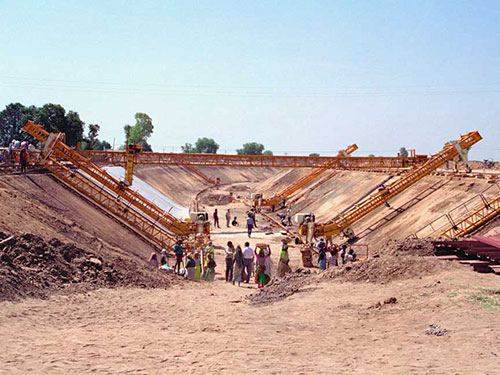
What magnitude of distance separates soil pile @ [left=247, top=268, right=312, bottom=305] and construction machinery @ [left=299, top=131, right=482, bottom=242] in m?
17.4

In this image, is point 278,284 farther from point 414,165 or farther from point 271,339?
point 414,165

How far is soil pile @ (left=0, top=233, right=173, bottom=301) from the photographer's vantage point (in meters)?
12.1

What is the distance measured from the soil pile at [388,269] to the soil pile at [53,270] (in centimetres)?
501

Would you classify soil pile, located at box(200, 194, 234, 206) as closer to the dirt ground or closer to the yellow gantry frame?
the yellow gantry frame

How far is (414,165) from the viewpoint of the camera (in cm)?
4459

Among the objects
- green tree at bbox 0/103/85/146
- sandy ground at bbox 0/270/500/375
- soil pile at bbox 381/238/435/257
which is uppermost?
green tree at bbox 0/103/85/146

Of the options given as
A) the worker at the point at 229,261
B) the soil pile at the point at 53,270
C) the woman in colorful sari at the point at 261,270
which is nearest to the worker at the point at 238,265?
the worker at the point at 229,261

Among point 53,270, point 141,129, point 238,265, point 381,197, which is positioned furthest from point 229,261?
point 141,129

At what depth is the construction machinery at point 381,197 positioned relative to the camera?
33.3 meters

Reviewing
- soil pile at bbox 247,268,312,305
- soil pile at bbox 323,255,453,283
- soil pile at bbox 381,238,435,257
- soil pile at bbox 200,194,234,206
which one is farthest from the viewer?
soil pile at bbox 200,194,234,206

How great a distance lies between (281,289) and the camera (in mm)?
14438

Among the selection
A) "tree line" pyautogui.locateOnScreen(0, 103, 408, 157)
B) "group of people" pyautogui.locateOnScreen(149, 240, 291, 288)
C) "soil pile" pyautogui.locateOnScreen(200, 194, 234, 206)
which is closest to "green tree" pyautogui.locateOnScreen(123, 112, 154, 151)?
"tree line" pyautogui.locateOnScreen(0, 103, 408, 157)

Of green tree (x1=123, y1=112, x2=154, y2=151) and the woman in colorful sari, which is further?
green tree (x1=123, y1=112, x2=154, y2=151)

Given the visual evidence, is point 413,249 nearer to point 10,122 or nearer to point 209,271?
point 209,271
